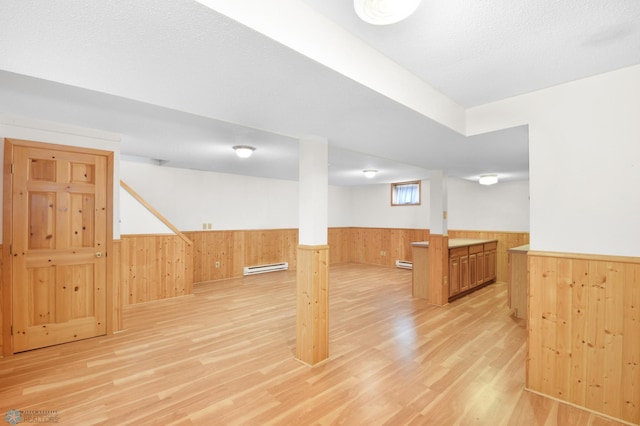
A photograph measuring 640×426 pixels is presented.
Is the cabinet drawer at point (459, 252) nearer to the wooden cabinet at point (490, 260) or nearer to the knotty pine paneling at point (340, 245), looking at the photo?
the wooden cabinet at point (490, 260)

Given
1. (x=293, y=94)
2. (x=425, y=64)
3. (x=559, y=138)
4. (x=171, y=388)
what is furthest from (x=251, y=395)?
(x=559, y=138)

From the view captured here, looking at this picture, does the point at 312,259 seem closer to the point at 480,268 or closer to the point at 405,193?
the point at 480,268

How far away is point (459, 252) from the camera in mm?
5078

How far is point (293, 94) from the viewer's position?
6.09 ft

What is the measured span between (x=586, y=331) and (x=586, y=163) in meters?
1.24

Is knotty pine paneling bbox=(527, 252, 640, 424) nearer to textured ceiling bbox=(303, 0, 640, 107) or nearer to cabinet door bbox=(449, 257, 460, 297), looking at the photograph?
textured ceiling bbox=(303, 0, 640, 107)

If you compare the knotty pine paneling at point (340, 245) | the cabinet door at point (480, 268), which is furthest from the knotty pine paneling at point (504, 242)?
the knotty pine paneling at point (340, 245)

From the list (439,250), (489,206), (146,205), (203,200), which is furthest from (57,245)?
(489,206)

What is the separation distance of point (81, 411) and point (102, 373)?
22.1 inches

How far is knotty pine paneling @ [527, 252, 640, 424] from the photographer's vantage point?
196cm

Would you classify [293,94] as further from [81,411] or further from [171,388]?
[81,411]

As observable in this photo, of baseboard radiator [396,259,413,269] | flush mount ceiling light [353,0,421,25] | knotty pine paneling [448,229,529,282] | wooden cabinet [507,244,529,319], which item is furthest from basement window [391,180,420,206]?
flush mount ceiling light [353,0,421,25]

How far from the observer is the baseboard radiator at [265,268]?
6762mm

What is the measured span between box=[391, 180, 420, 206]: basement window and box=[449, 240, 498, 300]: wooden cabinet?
7.04 feet
